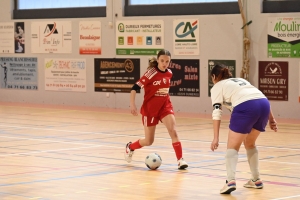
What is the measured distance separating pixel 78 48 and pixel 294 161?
12.2 metres

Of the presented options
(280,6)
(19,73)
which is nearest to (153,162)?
(280,6)

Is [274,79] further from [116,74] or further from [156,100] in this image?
[156,100]

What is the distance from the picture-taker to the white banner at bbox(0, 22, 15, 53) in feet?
76.1

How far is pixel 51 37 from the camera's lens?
72.9 ft

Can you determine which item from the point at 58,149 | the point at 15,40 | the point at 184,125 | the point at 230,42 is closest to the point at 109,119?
the point at 184,125

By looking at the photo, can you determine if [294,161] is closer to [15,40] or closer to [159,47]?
[159,47]

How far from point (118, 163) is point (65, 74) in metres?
11.7

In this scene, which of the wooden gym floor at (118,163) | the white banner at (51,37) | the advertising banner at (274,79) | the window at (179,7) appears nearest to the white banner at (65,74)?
the white banner at (51,37)

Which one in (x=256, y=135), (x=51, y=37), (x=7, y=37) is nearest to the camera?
(x=256, y=135)

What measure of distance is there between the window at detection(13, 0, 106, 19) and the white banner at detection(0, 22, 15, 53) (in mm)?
392

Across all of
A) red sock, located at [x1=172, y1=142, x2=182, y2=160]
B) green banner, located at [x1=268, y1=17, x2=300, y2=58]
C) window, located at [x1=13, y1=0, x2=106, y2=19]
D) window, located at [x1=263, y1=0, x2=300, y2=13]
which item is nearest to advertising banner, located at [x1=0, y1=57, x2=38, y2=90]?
window, located at [x1=13, y1=0, x2=106, y2=19]

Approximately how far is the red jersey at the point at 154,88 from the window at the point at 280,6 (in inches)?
327

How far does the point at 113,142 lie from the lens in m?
13.2

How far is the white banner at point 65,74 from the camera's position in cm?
2164
